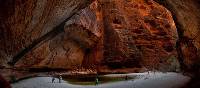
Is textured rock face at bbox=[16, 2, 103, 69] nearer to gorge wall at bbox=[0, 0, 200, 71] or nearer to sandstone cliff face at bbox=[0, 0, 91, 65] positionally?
gorge wall at bbox=[0, 0, 200, 71]

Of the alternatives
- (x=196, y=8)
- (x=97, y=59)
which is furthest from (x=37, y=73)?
(x=196, y=8)

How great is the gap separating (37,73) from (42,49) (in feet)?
4.71

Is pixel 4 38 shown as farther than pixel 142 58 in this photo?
Answer: No

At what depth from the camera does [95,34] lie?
19.8 m

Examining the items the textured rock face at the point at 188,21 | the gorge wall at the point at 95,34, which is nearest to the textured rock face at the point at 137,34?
the gorge wall at the point at 95,34

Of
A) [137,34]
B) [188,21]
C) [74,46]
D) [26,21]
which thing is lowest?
[74,46]

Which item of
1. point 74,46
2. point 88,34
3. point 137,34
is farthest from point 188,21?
point 137,34

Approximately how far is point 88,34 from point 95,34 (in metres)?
0.86

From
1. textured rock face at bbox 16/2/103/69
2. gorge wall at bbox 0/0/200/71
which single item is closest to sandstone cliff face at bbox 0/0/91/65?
gorge wall at bbox 0/0/200/71

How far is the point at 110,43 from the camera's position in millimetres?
21016

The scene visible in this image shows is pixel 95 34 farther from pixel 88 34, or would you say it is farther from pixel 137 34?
pixel 137 34

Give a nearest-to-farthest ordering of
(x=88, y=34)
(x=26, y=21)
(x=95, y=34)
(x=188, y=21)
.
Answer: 1. (x=188, y=21)
2. (x=26, y=21)
3. (x=88, y=34)
4. (x=95, y=34)

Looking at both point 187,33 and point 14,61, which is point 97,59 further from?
point 187,33

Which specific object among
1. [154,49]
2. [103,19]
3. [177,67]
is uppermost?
[103,19]
